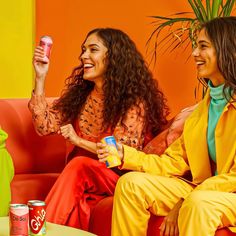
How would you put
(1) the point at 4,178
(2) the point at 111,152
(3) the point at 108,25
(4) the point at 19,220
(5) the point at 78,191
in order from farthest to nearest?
(3) the point at 108,25, (1) the point at 4,178, (5) the point at 78,191, (2) the point at 111,152, (4) the point at 19,220

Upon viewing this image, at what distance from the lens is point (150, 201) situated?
2.26 meters

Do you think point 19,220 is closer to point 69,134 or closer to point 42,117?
point 69,134

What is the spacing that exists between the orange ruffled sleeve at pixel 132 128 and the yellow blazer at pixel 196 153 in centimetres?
23

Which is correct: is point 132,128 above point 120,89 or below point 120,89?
below

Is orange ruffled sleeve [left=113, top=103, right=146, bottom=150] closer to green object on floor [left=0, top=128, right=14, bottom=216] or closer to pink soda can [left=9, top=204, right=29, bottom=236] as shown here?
green object on floor [left=0, top=128, right=14, bottom=216]

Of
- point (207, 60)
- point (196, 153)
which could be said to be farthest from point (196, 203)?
point (207, 60)

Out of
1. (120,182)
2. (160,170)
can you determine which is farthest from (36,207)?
(160,170)

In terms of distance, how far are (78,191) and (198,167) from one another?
1.67 feet

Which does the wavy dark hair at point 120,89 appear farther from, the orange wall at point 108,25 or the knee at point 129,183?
the orange wall at point 108,25

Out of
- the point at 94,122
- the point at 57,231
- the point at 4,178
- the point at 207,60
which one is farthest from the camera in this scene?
the point at 94,122

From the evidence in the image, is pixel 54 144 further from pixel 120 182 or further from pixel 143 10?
pixel 143 10

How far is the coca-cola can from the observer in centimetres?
189

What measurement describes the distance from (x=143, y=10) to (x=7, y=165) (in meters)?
1.79

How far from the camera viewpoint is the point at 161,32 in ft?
13.4
